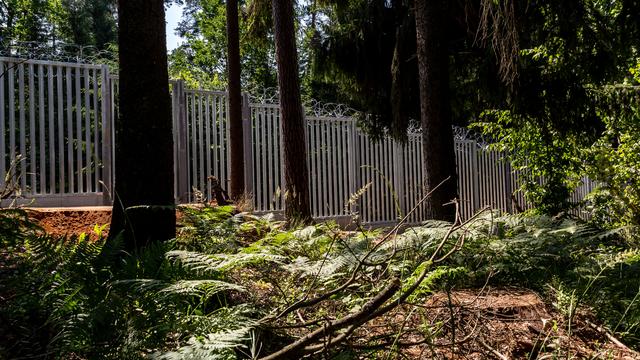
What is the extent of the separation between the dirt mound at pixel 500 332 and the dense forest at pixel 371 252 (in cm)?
1

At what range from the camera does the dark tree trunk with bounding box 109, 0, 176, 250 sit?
9.49ft

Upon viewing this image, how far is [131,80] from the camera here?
294 centimetres

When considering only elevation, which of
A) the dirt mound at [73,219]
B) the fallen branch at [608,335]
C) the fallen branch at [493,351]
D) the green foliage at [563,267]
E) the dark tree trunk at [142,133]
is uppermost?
the dark tree trunk at [142,133]

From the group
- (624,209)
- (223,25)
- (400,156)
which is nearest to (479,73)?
(624,209)

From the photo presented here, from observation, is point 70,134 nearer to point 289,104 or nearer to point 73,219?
point 73,219

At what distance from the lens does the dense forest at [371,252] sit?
5.82 feet

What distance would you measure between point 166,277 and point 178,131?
21.0 feet

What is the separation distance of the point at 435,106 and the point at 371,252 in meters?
4.45

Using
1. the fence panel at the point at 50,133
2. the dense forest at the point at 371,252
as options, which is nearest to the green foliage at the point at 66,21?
the fence panel at the point at 50,133

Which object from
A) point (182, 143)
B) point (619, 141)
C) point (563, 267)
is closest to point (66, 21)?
Answer: point (182, 143)

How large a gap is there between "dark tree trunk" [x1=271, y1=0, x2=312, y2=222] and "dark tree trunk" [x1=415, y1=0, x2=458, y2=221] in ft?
6.05

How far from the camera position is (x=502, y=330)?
2.30 m

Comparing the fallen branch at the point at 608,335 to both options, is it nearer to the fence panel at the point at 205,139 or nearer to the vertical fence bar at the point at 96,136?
the vertical fence bar at the point at 96,136

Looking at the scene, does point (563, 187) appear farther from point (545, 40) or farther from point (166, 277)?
point (166, 277)
